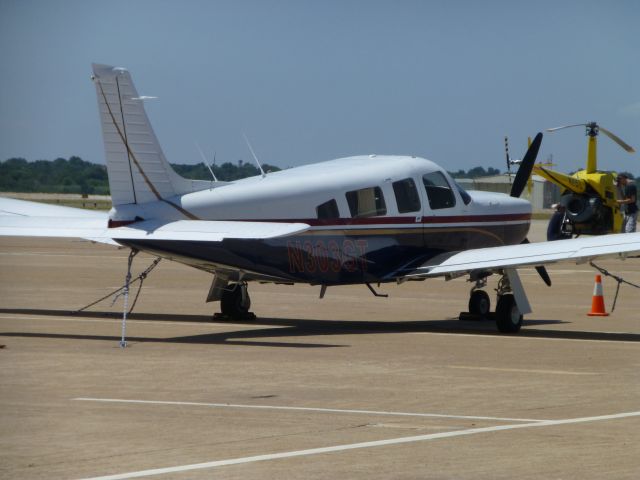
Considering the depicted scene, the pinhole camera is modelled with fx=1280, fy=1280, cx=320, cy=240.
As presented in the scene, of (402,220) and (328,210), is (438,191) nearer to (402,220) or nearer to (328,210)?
A: (402,220)

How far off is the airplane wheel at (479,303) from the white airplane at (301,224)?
3 cm

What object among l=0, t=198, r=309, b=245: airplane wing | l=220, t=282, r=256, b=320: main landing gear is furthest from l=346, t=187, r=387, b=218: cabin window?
l=220, t=282, r=256, b=320: main landing gear

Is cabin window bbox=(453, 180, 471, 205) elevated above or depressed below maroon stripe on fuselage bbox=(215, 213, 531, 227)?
above

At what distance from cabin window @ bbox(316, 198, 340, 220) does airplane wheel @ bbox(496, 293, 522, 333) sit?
108 inches

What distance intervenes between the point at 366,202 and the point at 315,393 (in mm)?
7108

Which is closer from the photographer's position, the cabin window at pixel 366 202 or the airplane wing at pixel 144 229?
the airplane wing at pixel 144 229

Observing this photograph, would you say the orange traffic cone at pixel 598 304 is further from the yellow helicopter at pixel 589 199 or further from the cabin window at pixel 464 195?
the yellow helicopter at pixel 589 199

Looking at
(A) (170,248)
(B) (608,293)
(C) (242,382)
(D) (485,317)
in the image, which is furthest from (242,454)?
(B) (608,293)

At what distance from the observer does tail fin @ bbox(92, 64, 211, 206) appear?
17375mm

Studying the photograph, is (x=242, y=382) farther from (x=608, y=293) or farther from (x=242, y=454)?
(x=608, y=293)

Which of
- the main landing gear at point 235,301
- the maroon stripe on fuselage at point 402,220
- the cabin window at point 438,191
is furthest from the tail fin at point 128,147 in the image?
the cabin window at point 438,191

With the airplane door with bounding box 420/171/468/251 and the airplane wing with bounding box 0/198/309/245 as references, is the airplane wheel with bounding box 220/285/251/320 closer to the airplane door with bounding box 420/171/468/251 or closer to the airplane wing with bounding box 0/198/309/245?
the airplane wing with bounding box 0/198/309/245

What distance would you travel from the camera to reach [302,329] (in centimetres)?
1908

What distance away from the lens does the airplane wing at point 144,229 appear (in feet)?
51.4
